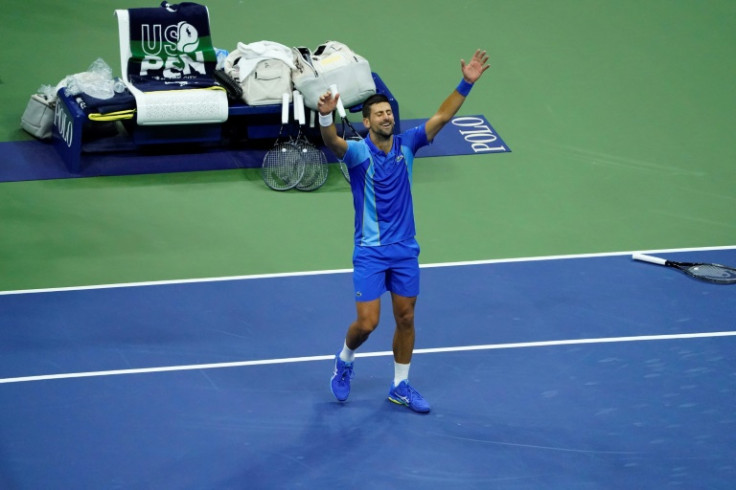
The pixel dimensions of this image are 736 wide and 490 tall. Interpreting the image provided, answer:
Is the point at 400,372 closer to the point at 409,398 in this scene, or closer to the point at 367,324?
the point at 409,398

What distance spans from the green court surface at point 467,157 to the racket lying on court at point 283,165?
14 cm

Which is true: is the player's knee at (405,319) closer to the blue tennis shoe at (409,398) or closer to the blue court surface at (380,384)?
the blue tennis shoe at (409,398)

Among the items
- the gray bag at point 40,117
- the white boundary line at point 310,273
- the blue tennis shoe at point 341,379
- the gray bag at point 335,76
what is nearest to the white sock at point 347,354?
the blue tennis shoe at point 341,379

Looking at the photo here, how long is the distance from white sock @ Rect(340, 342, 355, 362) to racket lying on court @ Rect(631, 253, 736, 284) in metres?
3.49

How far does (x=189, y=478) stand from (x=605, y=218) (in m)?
5.57

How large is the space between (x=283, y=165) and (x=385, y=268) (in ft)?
13.4

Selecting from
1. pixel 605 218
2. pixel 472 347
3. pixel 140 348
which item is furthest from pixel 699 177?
pixel 140 348

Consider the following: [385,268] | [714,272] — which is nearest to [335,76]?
[714,272]

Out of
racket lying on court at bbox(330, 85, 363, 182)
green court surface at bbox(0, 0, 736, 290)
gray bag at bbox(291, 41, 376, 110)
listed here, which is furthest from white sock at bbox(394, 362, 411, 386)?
gray bag at bbox(291, 41, 376, 110)

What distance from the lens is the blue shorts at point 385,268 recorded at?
8211mm

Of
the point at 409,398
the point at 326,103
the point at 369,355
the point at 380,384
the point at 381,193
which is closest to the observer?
the point at 326,103

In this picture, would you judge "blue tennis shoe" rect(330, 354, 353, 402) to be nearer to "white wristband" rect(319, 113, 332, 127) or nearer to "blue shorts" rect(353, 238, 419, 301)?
"blue shorts" rect(353, 238, 419, 301)

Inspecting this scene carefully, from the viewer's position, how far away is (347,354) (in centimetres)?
854

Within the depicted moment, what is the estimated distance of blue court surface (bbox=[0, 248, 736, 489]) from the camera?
7871mm
